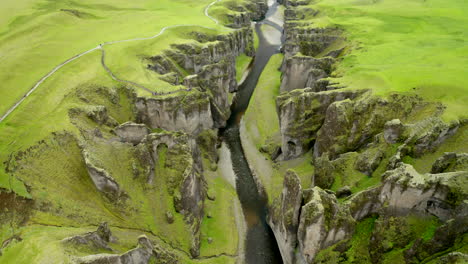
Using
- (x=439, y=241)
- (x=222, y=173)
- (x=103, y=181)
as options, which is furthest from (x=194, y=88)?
(x=439, y=241)

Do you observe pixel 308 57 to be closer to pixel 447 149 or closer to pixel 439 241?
pixel 447 149

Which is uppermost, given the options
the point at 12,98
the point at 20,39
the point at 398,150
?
the point at 20,39

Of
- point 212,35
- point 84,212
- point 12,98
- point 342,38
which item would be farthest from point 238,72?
point 84,212

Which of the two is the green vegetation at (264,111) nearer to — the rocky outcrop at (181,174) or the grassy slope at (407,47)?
the grassy slope at (407,47)

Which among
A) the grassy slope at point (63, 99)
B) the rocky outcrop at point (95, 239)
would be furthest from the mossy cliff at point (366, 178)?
the rocky outcrop at point (95, 239)

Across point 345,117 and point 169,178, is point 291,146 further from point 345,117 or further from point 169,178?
point 169,178

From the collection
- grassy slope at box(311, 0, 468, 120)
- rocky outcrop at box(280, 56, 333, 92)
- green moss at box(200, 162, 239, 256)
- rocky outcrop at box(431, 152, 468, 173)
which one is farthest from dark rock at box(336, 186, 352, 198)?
rocky outcrop at box(280, 56, 333, 92)
